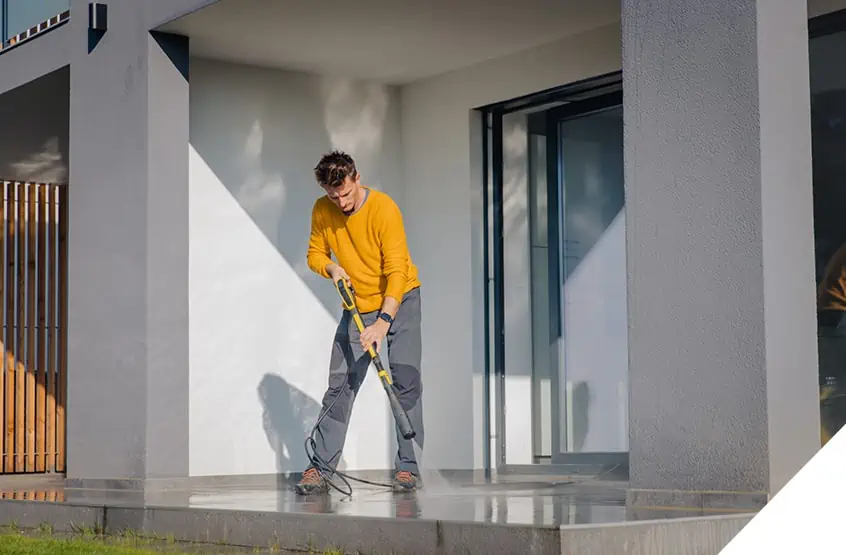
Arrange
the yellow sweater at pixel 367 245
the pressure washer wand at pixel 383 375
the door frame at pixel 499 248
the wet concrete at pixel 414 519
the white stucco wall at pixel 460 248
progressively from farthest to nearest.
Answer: the white stucco wall at pixel 460 248, the door frame at pixel 499 248, the yellow sweater at pixel 367 245, the pressure washer wand at pixel 383 375, the wet concrete at pixel 414 519

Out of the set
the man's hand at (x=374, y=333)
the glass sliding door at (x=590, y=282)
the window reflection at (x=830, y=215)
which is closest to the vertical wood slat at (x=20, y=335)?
the glass sliding door at (x=590, y=282)

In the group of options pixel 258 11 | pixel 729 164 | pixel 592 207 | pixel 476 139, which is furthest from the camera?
pixel 476 139

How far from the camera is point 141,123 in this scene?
24.4 feet

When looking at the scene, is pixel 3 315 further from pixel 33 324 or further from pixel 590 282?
pixel 590 282

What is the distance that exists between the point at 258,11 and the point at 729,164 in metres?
3.62

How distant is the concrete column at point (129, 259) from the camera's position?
24.0 ft

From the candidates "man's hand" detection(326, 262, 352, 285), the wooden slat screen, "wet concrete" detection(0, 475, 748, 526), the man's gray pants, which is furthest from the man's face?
the wooden slat screen

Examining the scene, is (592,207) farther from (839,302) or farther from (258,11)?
(258,11)

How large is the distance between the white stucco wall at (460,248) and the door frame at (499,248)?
0.05 meters

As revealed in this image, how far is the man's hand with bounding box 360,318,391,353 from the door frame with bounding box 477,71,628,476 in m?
2.28

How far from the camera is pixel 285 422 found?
8.52 m

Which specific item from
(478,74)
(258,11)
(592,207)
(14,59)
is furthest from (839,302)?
(14,59)

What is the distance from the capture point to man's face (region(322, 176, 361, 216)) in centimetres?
639

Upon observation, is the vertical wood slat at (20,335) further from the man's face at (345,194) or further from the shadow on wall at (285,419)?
the man's face at (345,194)
